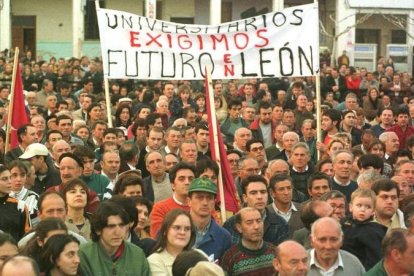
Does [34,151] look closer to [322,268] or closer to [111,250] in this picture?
[111,250]

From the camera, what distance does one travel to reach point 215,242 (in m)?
9.93

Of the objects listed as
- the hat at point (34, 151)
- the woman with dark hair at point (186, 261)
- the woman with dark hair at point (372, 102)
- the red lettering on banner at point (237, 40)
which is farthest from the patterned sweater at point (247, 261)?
the woman with dark hair at point (372, 102)

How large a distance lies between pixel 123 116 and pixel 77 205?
902 cm

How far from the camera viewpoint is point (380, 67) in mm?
34750

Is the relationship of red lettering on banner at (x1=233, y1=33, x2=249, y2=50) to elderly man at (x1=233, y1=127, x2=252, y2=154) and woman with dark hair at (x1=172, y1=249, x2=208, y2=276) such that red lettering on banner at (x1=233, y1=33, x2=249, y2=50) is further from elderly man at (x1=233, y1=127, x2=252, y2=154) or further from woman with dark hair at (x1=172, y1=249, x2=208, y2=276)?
woman with dark hair at (x1=172, y1=249, x2=208, y2=276)

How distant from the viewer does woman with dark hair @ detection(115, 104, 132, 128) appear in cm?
1945

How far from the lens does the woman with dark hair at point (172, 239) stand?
901 cm

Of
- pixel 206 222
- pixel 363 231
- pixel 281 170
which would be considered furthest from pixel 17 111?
pixel 363 231

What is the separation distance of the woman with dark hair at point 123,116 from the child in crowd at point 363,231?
9.45 m

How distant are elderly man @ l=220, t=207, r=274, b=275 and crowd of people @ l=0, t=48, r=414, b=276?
0.01m

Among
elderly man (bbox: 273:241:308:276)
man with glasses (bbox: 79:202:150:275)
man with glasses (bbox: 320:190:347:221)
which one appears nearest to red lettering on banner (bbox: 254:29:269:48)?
man with glasses (bbox: 320:190:347:221)

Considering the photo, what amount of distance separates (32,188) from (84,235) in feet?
9.62

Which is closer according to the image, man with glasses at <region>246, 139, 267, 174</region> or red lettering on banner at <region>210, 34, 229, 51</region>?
man with glasses at <region>246, 139, 267, 174</region>

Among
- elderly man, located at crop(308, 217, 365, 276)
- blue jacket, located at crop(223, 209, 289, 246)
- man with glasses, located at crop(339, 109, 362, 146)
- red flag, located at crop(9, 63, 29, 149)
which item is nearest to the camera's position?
elderly man, located at crop(308, 217, 365, 276)
